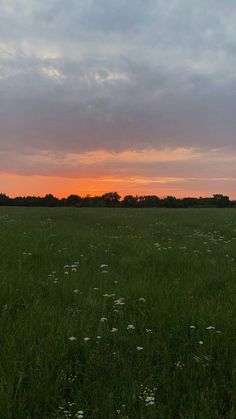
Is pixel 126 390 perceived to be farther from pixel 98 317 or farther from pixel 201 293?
pixel 201 293

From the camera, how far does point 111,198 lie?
10538 centimetres

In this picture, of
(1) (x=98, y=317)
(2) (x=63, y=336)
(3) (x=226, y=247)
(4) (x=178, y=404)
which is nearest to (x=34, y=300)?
(1) (x=98, y=317)

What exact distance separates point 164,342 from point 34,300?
276cm

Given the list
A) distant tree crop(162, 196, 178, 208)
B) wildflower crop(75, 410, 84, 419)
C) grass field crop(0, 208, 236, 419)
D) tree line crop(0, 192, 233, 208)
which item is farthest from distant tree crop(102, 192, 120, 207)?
wildflower crop(75, 410, 84, 419)

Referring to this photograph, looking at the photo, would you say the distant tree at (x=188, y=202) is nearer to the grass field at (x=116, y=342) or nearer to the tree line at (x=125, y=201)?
the tree line at (x=125, y=201)

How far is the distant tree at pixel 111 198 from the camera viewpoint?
101312 millimetres

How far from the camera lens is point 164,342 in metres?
5.31

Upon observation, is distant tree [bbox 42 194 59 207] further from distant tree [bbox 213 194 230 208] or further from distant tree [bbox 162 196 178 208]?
distant tree [bbox 213 194 230 208]

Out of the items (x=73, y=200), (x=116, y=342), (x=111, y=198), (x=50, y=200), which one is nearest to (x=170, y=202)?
(x=111, y=198)

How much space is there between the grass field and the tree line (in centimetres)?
8350

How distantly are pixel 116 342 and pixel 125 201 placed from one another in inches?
3593

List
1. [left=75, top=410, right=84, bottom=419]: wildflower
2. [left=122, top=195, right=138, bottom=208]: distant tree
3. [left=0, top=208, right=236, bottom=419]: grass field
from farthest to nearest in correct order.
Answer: [left=122, top=195, right=138, bottom=208]: distant tree, [left=0, top=208, right=236, bottom=419]: grass field, [left=75, top=410, right=84, bottom=419]: wildflower

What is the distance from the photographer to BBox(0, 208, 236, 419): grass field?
4.04 metres

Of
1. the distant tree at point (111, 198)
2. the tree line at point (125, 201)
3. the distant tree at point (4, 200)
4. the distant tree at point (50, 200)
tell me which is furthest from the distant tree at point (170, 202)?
the distant tree at point (4, 200)
